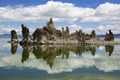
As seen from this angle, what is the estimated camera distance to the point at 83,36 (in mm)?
166875

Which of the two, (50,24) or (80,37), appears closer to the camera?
(50,24)

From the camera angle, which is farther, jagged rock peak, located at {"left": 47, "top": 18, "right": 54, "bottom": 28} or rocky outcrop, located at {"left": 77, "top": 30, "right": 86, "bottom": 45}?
rocky outcrop, located at {"left": 77, "top": 30, "right": 86, "bottom": 45}

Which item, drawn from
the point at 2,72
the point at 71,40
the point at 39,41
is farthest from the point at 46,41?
the point at 2,72

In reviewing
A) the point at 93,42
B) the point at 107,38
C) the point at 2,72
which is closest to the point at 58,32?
the point at 93,42

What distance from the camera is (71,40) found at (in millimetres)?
168250

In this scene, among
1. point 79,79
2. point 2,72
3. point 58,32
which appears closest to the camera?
point 79,79

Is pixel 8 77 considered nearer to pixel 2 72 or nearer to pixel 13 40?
pixel 2 72

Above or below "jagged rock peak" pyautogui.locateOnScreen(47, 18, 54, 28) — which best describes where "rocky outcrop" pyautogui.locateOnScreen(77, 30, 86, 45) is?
below

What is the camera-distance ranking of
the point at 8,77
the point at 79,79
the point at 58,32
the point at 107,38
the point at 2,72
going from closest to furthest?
the point at 79,79 < the point at 8,77 < the point at 2,72 < the point at 58,32 < the point at 107,38

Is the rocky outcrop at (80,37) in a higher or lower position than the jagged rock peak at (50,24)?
lower

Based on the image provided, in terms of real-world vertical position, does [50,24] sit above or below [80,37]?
above

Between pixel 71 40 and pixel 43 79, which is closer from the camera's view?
pixel 43 79

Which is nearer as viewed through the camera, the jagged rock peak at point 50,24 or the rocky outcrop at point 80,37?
the jagged rock peak at point 50,24

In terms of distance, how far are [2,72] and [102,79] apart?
17.7 meters
